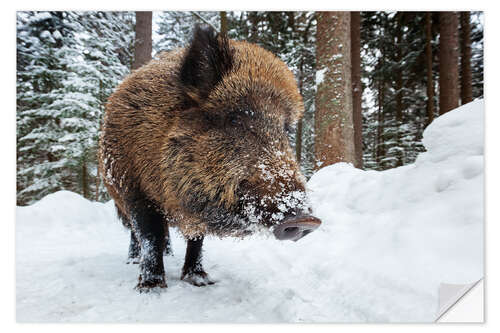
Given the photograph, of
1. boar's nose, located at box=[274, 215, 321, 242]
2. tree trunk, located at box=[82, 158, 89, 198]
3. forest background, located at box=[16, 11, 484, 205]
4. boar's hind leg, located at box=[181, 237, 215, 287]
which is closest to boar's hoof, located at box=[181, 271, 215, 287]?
boar's hind leg, located at box=[181, 237, 215, 287]

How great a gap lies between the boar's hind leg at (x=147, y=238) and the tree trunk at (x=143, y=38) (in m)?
1.26

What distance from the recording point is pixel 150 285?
1.98 metres

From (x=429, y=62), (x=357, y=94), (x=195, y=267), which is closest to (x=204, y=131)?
(x=195, y=267)

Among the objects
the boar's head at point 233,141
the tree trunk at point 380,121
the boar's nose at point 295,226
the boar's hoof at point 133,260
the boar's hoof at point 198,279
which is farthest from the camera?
the tree trunk at point 380,121

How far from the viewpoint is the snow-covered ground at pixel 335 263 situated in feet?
5.62

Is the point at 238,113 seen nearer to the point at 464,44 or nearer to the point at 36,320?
the point at 36,320

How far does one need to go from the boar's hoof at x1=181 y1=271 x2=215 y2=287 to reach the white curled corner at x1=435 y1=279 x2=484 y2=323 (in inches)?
53.7

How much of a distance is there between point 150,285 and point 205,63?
4.59 ft

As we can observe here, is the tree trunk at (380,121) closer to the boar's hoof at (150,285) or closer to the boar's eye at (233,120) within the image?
the boar's eye at (233,120)

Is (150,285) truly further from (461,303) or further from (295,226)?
(461,303)

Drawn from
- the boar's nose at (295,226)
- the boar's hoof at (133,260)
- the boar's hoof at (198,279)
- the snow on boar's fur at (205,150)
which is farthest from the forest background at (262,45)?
the boar's hoof at (198,279)

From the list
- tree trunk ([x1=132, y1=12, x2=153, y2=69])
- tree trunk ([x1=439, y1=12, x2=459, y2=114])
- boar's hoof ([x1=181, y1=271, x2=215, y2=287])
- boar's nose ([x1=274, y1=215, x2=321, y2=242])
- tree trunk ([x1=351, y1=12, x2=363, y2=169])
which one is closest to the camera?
boar's nose ([x1=274, y1=215, x2=321, y2=242])

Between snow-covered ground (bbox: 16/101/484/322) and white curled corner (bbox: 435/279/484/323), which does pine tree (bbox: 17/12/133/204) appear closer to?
snow-covered ground (bbox: 16/101/484/322)

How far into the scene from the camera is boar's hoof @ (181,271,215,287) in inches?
83.0
